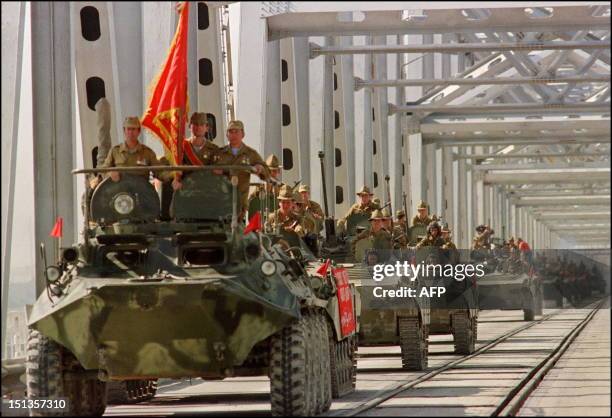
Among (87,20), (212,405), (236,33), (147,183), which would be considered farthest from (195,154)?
(236,33)

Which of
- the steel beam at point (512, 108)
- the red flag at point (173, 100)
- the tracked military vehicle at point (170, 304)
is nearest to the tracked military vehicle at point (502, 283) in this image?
the steel beam at point (512, 108)

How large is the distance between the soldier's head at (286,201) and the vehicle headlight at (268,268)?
573cm

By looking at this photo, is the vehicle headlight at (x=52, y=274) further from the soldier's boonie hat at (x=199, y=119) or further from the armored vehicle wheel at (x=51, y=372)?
the soldier's boonie hat at (x=199, y=119)

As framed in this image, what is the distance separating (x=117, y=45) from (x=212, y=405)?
5.58 m

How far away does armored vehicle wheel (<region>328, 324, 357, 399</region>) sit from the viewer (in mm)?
16156

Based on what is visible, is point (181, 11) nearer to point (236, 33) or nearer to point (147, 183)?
point (147, 183)

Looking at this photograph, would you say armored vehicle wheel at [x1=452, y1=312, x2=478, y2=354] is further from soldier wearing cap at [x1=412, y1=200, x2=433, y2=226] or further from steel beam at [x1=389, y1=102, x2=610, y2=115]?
steel beam at [x1=389, y1=102, x2=610, y2=115]

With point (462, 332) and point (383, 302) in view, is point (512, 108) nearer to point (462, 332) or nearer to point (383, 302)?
point (462, 332)

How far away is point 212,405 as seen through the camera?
16219 millimetres

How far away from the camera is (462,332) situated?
25.7 meters

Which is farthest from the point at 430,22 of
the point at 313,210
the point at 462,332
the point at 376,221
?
the point at 313,210

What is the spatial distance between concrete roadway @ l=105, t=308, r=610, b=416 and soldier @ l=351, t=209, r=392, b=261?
1.62 meters

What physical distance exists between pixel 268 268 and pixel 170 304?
844mm

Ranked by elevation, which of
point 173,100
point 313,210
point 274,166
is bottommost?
point 313,210
